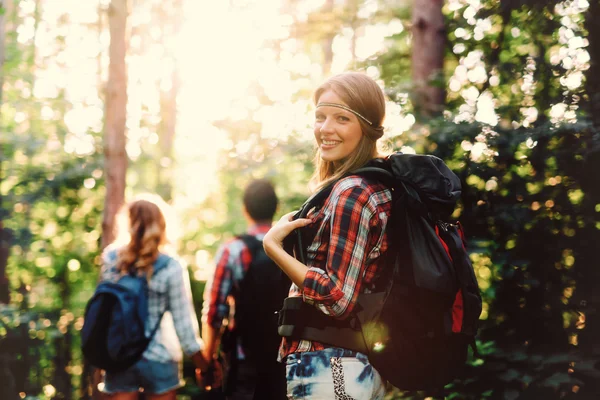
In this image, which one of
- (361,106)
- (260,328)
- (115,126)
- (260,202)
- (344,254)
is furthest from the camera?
(115,126)

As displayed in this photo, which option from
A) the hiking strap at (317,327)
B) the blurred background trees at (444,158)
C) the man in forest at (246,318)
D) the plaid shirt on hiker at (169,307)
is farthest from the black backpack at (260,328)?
the hiking strap at (317,327)

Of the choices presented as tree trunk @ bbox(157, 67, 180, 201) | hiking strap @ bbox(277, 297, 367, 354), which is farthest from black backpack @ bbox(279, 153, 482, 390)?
tree trunk @ bbox(157, 67, 180, 201)

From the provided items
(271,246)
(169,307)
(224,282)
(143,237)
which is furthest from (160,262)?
(271,246)

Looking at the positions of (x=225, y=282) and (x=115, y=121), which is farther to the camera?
(x=115, y=121)

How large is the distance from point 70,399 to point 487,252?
5.09m

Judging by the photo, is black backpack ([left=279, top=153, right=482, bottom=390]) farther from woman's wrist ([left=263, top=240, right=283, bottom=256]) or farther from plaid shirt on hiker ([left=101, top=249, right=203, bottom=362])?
plaid shirt on hiker ([left=101, top=249, right=203, bottom=362])

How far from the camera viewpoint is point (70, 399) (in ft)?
22.5

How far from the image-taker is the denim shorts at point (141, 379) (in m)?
3.98

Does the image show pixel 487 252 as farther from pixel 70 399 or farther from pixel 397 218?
pixel 70 399

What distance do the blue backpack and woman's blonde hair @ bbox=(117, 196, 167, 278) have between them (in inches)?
5.9

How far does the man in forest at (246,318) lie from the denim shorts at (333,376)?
5.48 ft

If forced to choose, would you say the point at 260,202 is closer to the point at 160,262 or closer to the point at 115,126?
the point at 160,262

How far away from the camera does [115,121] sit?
7.07 meters

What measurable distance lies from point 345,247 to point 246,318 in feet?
6.38
